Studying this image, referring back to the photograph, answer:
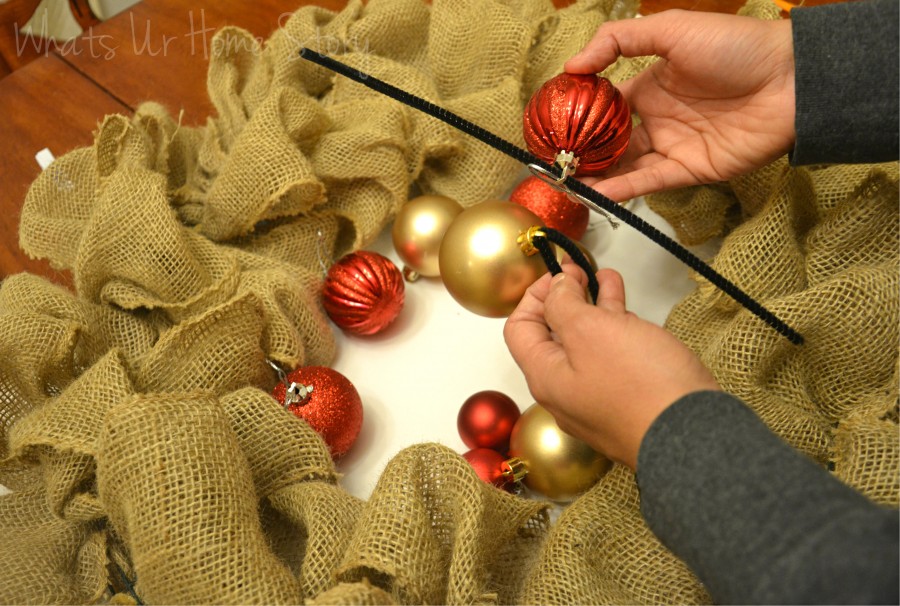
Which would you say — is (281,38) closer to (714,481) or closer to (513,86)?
(513,86)

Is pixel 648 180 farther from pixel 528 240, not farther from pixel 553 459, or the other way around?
pixel 553 459

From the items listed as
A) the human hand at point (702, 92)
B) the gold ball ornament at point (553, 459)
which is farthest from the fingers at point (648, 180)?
the gold ball ornament at point (553, 459)

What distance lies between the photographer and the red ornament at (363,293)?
2.47 feet

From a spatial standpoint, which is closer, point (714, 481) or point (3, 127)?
point (714, 481)

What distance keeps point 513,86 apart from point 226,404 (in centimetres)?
48

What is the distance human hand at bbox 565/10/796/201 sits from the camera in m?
0.65

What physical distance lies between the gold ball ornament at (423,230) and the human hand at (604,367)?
23cm

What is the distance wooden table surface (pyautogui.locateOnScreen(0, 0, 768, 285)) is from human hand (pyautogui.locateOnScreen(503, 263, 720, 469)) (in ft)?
2.11

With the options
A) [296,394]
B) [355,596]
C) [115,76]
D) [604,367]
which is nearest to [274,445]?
[296,394]

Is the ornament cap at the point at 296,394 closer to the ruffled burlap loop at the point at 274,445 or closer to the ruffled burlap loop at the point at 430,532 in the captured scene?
the ruffled burlap loop at the point at 274,445

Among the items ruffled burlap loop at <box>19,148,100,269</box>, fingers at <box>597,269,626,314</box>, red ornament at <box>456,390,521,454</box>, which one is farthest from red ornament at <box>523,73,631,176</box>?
ruffled burlap loop at <box>19,148,100,269</box>

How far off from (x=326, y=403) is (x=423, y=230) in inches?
8.7

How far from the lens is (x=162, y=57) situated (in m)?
1.05

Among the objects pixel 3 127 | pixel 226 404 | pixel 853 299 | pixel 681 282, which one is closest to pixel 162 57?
pixel 3 127
